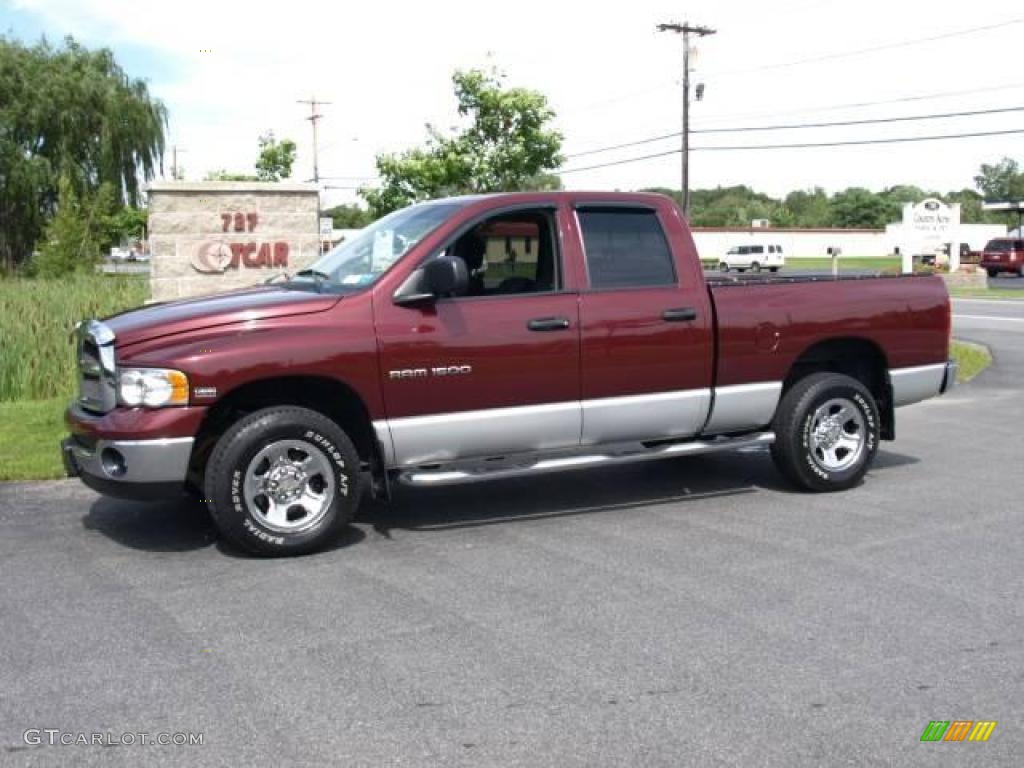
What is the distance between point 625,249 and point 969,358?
408 inches

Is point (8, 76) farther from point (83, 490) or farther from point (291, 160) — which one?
point (83, 490)

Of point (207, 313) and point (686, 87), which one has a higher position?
point (686, 87)

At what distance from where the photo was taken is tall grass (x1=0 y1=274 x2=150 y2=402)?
473 inches

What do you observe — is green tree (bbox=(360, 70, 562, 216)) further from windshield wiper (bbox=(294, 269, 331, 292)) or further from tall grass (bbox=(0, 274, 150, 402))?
windshield wiper (bbox=(294, 269, 331, 292))

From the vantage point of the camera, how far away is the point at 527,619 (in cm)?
499

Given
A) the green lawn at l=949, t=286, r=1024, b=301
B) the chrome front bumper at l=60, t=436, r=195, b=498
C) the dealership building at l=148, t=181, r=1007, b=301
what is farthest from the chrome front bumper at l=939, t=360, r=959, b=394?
the green lawn at l=949, t=286, r=1024, b=301

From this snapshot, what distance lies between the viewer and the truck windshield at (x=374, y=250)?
6.56 m

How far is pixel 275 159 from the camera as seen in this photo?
40.2m

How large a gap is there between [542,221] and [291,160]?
3562 centimetres

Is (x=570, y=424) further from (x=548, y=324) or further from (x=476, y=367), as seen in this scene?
(x=476, y=367)

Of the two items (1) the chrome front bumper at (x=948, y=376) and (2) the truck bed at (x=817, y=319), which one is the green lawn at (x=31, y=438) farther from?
(1) the chrome front bumper at (x=948, y=376)

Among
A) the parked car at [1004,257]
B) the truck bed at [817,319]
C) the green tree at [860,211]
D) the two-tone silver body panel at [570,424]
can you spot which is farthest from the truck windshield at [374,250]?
the green tree at [860,211]

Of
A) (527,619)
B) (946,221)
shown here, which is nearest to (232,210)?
(527,619)

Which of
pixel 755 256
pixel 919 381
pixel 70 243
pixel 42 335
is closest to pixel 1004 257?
pixel 755 256
